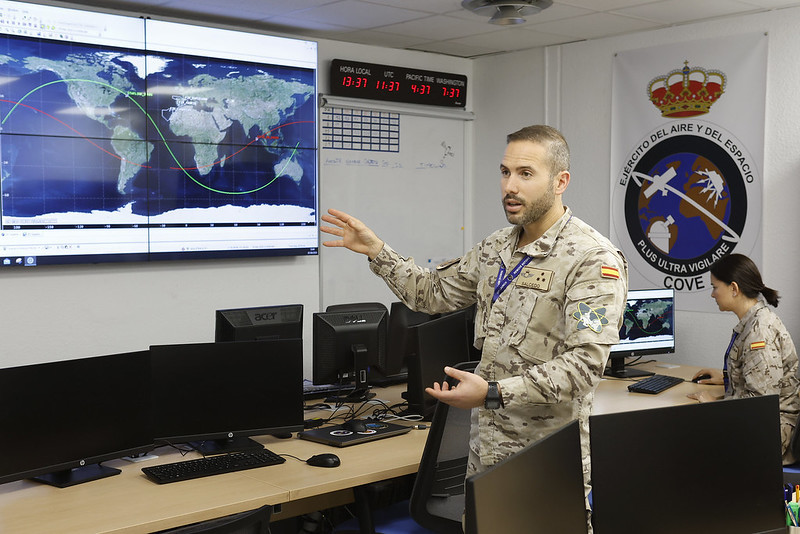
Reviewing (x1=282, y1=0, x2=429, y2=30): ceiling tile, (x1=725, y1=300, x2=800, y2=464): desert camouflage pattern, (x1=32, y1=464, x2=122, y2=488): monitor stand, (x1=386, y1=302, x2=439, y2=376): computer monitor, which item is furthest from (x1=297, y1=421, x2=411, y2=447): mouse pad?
(x1=282, y1=0, x2=429, y2=30): ceiling tile

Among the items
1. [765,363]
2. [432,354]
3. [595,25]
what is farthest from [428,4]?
[765,363]

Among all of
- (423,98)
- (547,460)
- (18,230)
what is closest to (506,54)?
(423,98)

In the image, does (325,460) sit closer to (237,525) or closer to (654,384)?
(237,525)

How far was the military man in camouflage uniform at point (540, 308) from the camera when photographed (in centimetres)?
202

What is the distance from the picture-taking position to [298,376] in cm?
297

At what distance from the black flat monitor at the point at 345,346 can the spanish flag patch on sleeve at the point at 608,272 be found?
1.46 metres

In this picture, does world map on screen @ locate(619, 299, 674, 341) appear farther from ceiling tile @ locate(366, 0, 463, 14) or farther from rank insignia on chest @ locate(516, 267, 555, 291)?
rank insignia on chest @ locate(516, 267, 555, 291)

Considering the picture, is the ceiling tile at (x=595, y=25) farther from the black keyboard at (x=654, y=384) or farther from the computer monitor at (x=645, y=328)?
the black keyboard at (x=654, y=384)

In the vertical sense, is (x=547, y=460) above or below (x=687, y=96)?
below

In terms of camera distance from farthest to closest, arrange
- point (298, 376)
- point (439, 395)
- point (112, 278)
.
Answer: point (112, 278), point (298, 376), point (439, 395)

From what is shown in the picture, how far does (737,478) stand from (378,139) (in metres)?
4.00

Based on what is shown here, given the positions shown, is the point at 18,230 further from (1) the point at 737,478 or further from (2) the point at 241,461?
(1) the point at 737,478

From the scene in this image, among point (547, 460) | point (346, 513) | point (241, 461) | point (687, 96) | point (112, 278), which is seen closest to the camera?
point (547, 460)

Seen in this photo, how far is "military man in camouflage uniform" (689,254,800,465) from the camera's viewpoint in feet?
11.9
